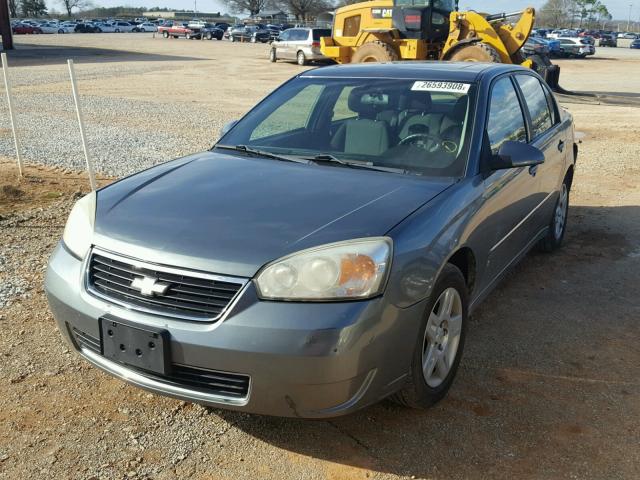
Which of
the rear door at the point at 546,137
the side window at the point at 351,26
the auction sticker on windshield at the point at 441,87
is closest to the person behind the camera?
the auction sticker on windshield at the point at 441,87

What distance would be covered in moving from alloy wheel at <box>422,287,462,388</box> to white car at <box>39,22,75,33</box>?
80.8 m

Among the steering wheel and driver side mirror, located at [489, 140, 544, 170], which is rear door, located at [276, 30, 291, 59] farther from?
driver side mirror, located at [489, 140, 544, 170]

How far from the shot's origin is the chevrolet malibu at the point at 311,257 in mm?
2492

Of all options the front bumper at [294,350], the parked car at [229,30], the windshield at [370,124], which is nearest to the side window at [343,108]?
the windshield at [370,124]

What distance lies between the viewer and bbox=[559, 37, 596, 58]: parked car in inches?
1513

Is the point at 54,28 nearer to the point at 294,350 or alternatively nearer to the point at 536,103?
the point at 536,103

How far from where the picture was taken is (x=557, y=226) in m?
5.61

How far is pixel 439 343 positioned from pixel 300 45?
28621 millimetres

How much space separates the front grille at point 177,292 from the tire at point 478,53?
45.9ft

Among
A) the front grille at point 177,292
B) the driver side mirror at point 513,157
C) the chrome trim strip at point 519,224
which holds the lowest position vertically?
the chrome trim strip at point 519,224

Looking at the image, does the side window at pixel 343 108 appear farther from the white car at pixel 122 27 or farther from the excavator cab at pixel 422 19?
the white car at pixel 122 27

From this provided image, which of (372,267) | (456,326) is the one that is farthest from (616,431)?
(372,267)

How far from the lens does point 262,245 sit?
264cm

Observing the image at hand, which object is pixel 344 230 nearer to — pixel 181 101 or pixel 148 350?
pixel 148 350
